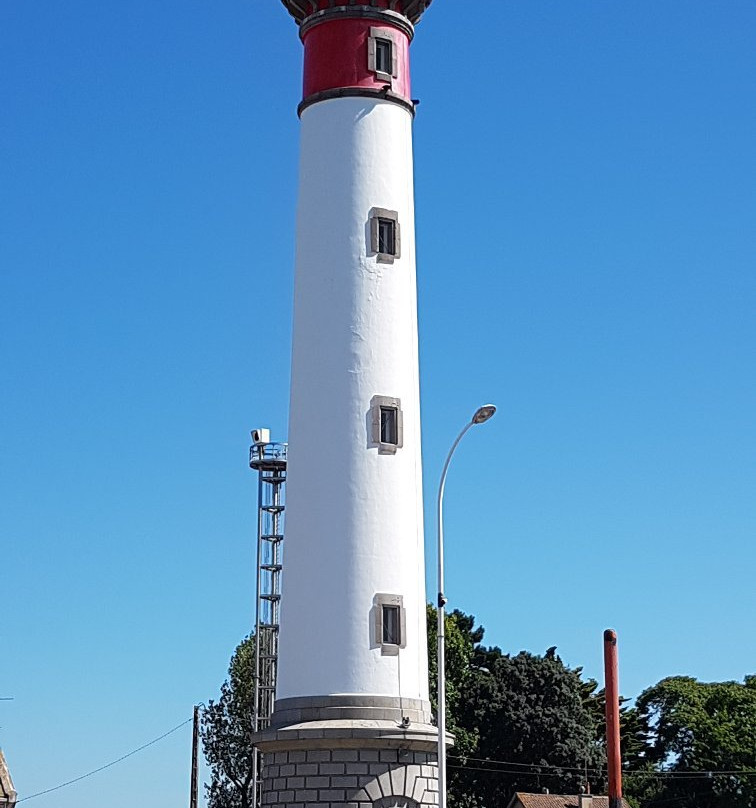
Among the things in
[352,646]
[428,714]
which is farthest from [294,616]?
[428,714]

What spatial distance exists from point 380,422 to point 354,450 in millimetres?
959

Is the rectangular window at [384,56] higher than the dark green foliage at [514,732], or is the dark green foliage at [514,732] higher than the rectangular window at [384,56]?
the rectangular window at [384,56]

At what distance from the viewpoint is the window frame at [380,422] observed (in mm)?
33188

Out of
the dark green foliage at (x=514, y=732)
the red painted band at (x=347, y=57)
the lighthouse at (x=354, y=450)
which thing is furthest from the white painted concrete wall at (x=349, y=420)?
the dark green foliage at (x=514, y=732)

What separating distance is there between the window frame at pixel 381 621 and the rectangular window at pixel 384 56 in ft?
44.5

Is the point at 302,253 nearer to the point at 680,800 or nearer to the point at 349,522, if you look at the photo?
the point at 349,522

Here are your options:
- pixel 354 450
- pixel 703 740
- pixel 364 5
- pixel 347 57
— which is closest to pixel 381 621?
pixel 354 450

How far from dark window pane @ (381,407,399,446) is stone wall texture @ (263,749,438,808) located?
287 inches

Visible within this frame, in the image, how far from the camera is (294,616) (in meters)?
32.5

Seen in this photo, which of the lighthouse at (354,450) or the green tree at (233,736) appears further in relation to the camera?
the green tree at (233,736)

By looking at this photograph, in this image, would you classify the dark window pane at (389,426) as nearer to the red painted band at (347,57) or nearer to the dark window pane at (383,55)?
the red painted band at (347,57)

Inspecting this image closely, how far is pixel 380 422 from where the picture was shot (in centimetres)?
3331

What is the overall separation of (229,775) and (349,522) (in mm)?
46353

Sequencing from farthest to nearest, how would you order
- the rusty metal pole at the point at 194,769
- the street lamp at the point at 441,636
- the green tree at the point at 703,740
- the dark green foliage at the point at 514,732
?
the green tree at the point at 703,740 → the dark green foliage at the point at 514,732 → the rusty metal pole at the point at 194,769 → the street lamp at the point at 441,636
